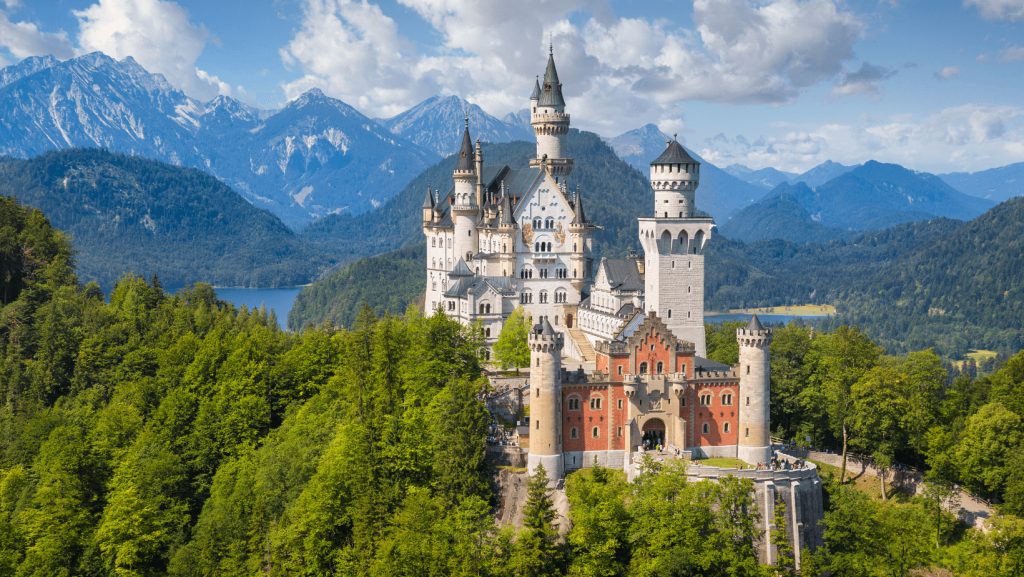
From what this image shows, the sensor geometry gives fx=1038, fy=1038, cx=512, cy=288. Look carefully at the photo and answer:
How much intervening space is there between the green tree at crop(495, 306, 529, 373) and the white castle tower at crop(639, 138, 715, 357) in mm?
→ 11450

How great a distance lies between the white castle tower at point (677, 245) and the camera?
80625mm

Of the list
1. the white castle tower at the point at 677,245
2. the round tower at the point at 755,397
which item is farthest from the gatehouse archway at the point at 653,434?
the white castle tower at the point at 677,245

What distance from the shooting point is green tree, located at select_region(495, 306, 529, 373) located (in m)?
86.1

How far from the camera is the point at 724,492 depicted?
2415 inches

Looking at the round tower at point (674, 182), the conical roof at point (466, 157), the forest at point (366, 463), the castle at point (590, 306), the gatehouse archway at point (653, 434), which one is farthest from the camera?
the conical roof at point (466, 157)

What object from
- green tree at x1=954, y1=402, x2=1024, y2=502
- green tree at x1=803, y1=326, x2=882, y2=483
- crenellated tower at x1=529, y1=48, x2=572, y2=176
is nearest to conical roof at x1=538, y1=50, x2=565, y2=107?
crenellated tower at x1=529, y1=48, x2=572, y2=176

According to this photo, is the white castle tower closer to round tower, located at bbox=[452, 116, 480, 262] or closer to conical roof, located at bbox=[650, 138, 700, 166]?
conical roof, located at bbox=[650, 138, 700, 166]

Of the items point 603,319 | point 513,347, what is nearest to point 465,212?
point 603,319

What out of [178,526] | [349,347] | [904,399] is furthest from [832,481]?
[178,526]

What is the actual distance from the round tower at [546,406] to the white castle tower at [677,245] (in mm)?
17856

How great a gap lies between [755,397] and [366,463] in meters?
25.7

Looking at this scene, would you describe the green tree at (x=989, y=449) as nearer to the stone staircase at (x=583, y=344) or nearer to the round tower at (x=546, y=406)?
the round tower at (x=546, y=406)

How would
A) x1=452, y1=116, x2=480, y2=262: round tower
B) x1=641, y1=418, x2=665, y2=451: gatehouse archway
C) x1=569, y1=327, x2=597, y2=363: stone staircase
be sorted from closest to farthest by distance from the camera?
x1=641, y1=418, x2=665, y2=451: gatehouse archway, x1=569, y1=327, x2=597, y2=363: stone staircase, x1=452, y1=116, x2=480, y2=262: round tower

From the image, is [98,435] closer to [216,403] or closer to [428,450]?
[216,403]
